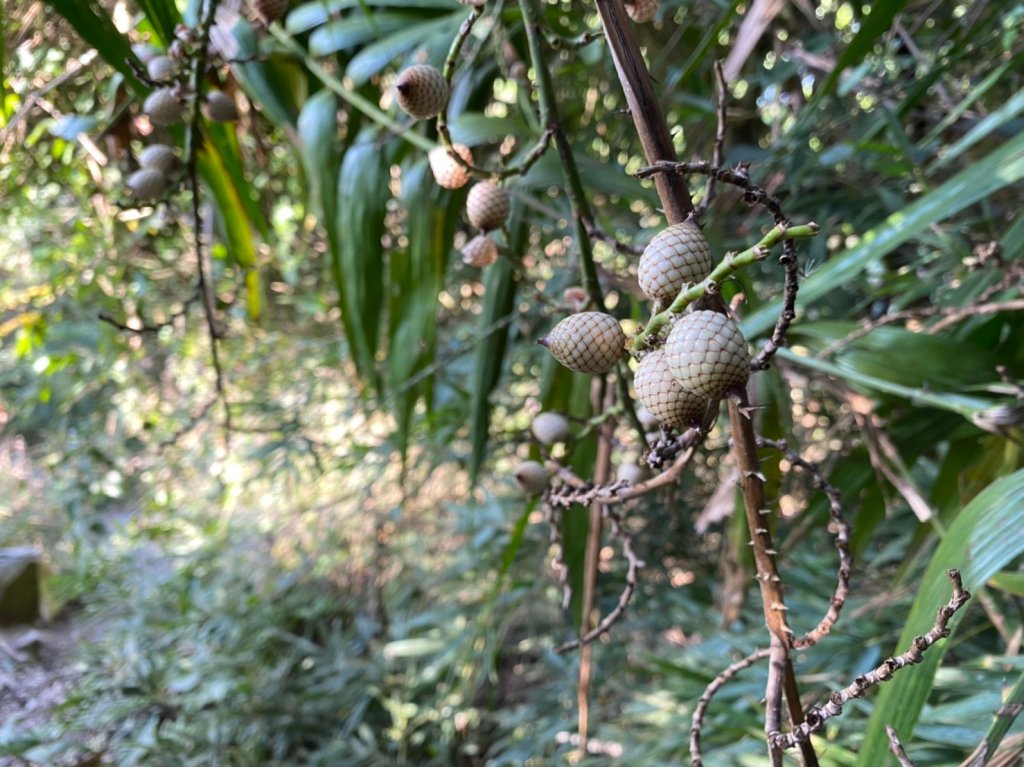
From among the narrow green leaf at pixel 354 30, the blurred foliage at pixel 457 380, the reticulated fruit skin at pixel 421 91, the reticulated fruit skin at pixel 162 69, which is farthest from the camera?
the narrow green leaf at pixel 354 30

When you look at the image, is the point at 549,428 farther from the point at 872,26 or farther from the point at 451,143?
the point at 872,26

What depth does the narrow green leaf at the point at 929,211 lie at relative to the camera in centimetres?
40

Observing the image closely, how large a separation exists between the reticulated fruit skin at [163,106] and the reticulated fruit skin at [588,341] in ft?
0.80

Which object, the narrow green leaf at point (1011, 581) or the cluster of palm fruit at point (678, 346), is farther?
the narrow green leaf at point (1011, 581)

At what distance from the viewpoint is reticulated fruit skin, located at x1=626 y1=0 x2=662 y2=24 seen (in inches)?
9.1

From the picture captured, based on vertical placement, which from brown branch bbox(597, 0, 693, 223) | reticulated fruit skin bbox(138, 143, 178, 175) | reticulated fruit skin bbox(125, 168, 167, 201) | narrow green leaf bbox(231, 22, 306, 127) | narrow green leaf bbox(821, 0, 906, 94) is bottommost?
brown branch bbox(597, 0, 693, 223)

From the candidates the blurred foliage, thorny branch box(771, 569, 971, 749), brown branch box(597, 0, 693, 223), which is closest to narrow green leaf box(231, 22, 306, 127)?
the blurred foliage

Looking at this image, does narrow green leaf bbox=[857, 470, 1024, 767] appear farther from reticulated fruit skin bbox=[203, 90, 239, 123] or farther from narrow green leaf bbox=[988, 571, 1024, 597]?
reticulated fruit skin bbox=[203, 90, 239, 123]

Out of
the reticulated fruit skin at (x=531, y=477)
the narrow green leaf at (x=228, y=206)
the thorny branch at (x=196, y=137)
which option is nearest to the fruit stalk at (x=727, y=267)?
the reticulated fruit skin at (x=531, y=477)

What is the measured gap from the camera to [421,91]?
23 centimetres

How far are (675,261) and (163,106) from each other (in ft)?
0.92

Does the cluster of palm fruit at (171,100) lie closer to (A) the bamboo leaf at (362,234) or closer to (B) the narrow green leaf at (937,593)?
(A) the bamboo leaf at (362,234)

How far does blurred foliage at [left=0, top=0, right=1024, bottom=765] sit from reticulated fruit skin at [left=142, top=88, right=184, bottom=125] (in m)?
0.03

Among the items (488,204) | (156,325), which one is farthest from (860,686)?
(156,325)
